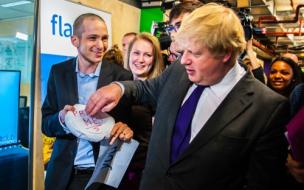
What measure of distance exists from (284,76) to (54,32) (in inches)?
73.5

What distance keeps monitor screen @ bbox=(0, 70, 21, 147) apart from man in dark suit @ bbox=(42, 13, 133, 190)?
1.02 meters

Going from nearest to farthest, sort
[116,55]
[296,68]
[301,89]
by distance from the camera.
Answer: [301,89], [116,55], [296,68]

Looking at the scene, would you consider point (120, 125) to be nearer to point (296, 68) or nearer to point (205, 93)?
point (205, 93)

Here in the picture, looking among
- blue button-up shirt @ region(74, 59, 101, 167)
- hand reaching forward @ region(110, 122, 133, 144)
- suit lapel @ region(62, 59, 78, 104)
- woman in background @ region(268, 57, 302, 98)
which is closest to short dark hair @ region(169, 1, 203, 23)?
blue button-up shirt @ region(74, 59, 101, 167)

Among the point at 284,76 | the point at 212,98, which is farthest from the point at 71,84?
the point at 284,76

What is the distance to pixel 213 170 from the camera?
3.62 ft

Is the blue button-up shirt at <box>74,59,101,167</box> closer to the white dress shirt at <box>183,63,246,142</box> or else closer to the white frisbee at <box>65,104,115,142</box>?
the white frisbee at <box>65,104,115,142</box>

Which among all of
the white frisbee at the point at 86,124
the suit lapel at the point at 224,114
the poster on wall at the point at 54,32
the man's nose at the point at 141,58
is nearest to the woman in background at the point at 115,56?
the man's nose at the point at 141,58

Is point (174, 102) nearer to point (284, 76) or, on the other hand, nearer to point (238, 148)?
point (238, 148)

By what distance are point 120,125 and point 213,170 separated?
1.68 feet

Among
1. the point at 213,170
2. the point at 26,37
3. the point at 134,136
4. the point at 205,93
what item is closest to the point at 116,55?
the point at 134,136

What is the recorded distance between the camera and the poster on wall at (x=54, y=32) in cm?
273

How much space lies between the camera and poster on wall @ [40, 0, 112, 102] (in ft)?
8.96

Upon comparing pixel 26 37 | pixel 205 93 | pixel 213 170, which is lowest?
pixel 213 170
